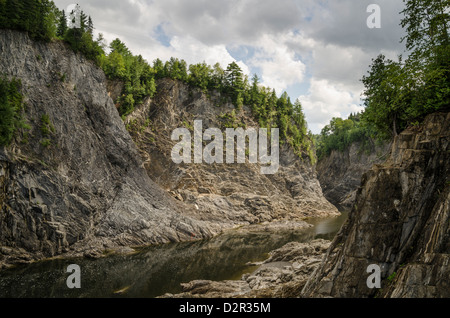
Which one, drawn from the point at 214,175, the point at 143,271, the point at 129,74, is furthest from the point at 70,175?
the point at 214,175

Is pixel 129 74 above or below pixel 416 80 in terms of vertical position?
above

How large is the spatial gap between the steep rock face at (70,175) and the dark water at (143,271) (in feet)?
10.4

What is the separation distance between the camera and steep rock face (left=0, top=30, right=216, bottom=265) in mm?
28828

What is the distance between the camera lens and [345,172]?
3536 inches

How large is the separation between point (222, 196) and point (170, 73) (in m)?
30.0

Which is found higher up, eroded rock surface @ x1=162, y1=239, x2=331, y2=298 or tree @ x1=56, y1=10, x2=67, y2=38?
tree @ x1=56, y1=10, x2=67, y2=38

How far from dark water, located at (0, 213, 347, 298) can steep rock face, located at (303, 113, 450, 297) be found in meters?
14.6

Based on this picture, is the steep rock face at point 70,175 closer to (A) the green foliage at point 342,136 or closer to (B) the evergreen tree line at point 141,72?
(B) the evergreen tree line at point 141,72

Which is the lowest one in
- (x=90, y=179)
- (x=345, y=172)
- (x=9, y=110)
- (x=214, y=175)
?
(x=90, y=179)

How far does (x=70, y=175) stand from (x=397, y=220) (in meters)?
34.8

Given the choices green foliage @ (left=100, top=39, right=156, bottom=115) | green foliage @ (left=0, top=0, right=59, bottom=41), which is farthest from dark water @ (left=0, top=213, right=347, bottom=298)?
green foliage @ (left=100, top=39, right=156, bottom=115)

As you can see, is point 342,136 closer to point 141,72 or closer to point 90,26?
point 141,72

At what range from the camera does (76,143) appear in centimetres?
3734

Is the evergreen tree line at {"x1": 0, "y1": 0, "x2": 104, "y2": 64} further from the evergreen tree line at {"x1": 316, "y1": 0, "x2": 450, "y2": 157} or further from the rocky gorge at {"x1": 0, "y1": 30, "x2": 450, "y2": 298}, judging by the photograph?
the evergreen tree line at {"x1": 316, "y1": 0, "x2": 450, "y2": 157}
